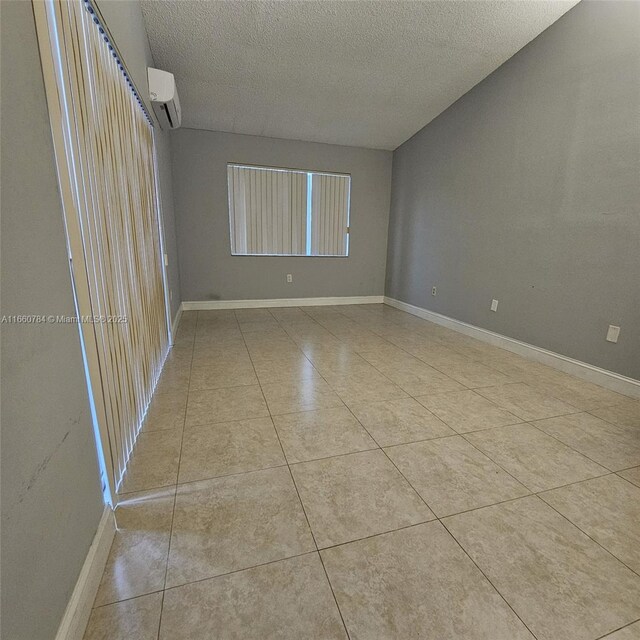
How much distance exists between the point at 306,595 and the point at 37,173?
4.33 ft

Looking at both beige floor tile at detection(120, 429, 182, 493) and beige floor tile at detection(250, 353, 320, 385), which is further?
beige floor tile at detection(250, 353, 320, 385)

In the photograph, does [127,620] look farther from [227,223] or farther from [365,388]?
[227,223]

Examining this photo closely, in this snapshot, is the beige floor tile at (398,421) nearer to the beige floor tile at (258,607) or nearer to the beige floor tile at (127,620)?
the beige floor tile at (258,607)

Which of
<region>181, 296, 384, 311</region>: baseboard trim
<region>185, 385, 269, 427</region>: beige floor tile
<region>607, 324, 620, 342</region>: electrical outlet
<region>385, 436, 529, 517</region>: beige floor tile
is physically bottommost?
<region>185, 385, 269, 427</region>: beige floor tile

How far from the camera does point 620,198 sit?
2.30m

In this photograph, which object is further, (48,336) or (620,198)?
(620,198)

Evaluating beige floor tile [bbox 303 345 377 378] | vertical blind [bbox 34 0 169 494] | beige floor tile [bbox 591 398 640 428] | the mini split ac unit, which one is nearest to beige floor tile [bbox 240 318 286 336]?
beige floor tile [bbox 303 345 377 378]

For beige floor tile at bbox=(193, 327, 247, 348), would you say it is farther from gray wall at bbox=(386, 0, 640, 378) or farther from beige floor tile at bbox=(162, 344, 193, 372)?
gray wall at bbox=(386, 0, 640, 378)

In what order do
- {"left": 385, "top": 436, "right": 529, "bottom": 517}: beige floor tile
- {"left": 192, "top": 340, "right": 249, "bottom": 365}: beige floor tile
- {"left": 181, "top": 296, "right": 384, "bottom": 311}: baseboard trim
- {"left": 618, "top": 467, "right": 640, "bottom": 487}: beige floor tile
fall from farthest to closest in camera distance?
{"left": 181, "top": 296, "right": 384, "bottom": 311}: baseboard trim, {"left": 192, "top": 340, "right": 249, "bottom": 365}: beige floor tile, {"left": 618, "top": 467, "right": 640, "bottom": 487}: beige floor tile, {"left": 385, "top": 436, "right": 529, "bottom": 517}: beige floor tile

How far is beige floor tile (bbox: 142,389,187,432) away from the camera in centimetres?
179

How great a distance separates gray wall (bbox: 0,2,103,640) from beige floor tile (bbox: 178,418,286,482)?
0.58 meters

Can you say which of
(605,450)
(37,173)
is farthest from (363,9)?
(605,450)

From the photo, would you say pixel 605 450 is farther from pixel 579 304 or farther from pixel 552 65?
pixel 552 65

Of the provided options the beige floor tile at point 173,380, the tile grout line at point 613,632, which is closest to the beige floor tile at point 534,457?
the tile grout line at point 613,632
